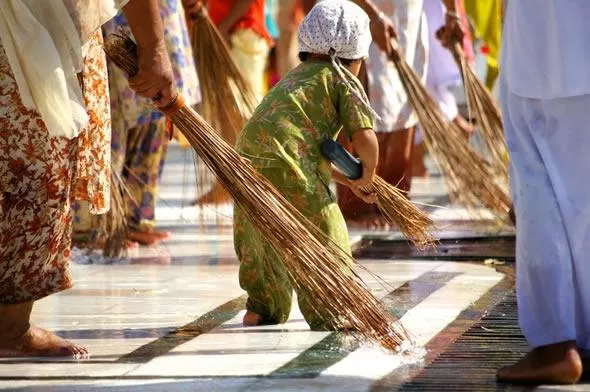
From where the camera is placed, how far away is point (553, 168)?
5195 mm

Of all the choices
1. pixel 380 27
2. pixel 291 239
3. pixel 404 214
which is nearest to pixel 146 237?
pixel 380 27

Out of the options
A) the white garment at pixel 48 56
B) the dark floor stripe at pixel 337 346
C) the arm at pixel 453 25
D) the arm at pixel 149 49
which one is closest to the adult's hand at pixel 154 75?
the arm at pixel 149 49

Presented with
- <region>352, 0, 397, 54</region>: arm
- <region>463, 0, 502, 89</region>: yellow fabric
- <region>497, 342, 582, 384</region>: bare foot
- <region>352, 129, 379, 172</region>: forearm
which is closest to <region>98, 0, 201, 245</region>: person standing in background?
<region>352, 0, 397, 54</region>: arm

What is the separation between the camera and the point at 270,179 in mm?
6148

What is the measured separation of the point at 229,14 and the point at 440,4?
1277 millimetres

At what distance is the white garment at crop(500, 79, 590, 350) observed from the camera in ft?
16.9

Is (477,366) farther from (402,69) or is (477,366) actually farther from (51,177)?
(402,69)

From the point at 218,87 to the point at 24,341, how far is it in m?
3.24

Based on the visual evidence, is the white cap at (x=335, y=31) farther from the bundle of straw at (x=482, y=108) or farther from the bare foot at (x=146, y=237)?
the bundle of straw at (x=482, y=108)

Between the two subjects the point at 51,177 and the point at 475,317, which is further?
the point at 475,317

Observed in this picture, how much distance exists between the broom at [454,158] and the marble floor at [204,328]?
1.44 ft

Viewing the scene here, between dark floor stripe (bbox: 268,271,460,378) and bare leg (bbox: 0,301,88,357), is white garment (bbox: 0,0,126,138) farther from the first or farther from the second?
dark floor stripe (bbox: 268,271,460,378)

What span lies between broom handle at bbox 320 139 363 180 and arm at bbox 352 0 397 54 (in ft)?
9.35

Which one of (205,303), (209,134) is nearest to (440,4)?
(205,303)
